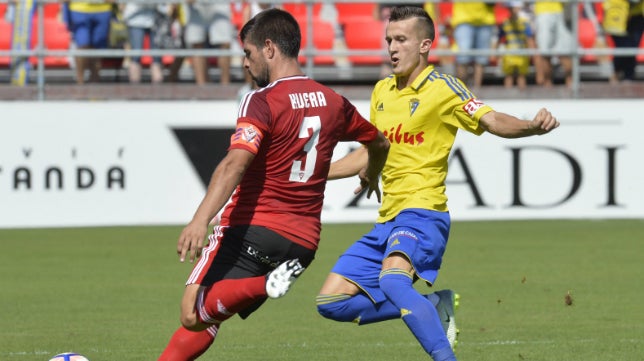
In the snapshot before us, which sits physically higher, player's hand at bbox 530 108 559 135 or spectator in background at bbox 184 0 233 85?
player's hand at bbox 530 108 559 135

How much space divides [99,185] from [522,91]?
18.4ft

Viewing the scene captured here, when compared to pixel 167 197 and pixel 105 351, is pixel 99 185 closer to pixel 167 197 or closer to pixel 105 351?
pixel 167 197

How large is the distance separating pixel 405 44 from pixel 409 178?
787 millimetres

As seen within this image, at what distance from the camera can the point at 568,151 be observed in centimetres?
1559

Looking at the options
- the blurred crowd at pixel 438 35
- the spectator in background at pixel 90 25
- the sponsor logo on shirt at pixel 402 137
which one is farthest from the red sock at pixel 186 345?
the spectator in background at pixel 90 25

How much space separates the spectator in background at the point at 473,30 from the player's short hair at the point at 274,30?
11.0m

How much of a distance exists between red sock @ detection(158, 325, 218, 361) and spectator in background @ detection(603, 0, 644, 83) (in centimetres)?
Result: 1181

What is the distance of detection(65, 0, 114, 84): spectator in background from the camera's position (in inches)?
643

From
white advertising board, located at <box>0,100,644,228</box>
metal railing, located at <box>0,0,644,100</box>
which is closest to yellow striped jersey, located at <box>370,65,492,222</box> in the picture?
white advertising board, located at <box>0,100,644,228</box>

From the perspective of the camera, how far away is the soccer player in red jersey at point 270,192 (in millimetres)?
6082

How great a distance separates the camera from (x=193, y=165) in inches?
604

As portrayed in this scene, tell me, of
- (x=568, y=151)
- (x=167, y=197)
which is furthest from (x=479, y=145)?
(x=167, y=197)

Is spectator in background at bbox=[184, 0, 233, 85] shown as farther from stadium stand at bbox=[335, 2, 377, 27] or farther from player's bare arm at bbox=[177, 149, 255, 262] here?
player's bare arm at bbox=[177, 149, 255, 262]

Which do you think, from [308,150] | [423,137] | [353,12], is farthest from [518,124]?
[353,12]
